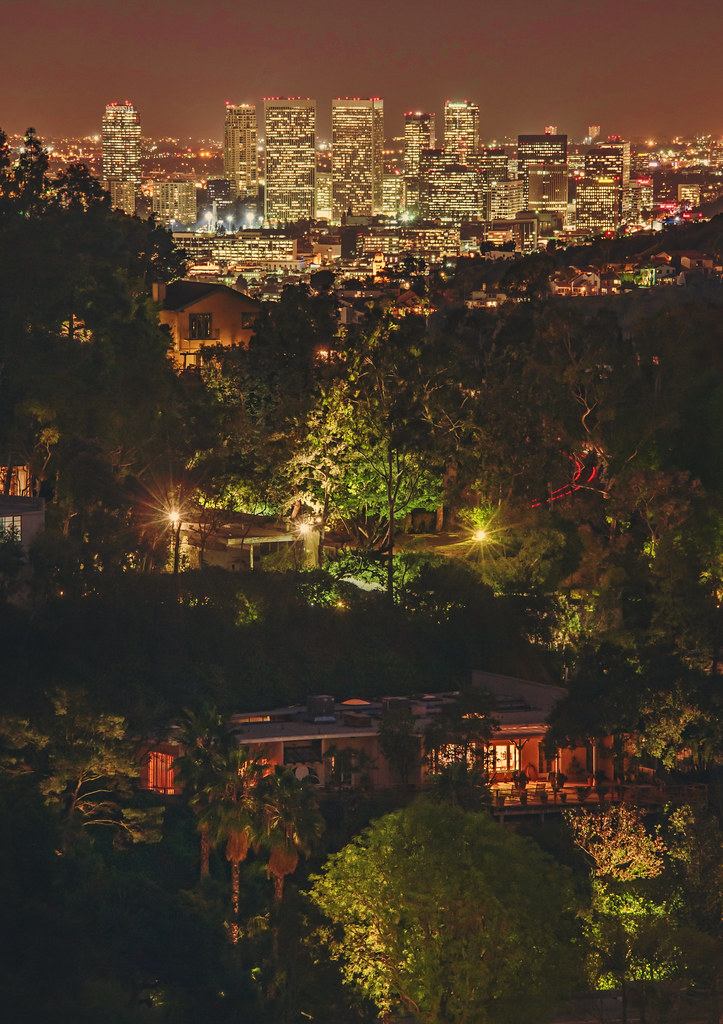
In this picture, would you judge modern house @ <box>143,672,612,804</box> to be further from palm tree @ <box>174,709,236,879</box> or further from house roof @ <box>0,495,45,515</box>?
house roof @ <box>0,495,45,515</box>

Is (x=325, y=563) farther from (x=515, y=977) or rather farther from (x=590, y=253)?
(x=590, y=253)

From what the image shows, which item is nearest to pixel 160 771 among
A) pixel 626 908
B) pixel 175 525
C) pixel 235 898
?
pixel 235 898

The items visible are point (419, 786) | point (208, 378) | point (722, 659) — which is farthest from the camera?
point (208, 378)

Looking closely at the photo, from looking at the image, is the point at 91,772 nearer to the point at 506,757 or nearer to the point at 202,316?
the point at 506,757

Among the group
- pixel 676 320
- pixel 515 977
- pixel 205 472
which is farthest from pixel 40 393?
pixel 515 977

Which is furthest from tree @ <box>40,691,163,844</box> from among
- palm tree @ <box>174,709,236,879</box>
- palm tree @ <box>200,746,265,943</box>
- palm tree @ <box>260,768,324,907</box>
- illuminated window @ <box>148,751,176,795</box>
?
palm tree @ <box>260,768,324,907</box>

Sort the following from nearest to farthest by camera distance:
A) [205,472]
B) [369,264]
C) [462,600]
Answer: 1. [462,600]
2. [205,472]
3. [369,264]
